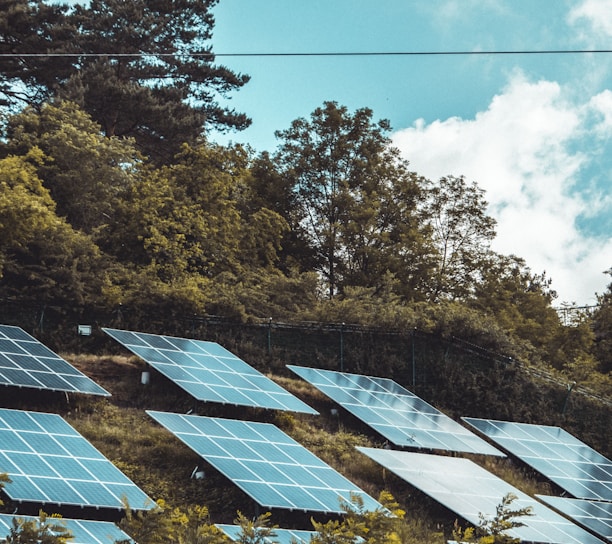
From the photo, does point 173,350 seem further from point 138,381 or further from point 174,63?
point 174,63

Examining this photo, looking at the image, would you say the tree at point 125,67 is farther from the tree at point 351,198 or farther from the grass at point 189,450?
the grass at point 189,450

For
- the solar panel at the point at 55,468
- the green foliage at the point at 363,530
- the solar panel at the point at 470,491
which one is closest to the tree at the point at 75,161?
the solar panel at the point at 470,491

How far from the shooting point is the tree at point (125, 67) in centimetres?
4266

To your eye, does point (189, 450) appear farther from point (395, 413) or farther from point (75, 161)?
point (75, 161)

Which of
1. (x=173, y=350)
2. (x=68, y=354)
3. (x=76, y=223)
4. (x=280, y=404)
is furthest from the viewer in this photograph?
(x=76, y=223)

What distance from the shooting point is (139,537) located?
9398 mm

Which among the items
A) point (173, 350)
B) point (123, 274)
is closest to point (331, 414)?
point (173, 350)

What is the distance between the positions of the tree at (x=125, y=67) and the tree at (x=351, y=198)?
179 inches

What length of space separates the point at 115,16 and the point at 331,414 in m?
23.1

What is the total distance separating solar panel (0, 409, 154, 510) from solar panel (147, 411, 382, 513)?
246 centimetres

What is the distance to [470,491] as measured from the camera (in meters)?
22.4

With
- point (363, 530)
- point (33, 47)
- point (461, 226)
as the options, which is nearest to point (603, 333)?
point (461, 226)

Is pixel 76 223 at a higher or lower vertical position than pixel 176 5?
lower

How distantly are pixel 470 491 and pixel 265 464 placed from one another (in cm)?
487
